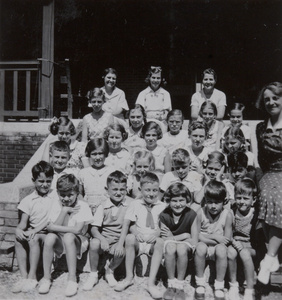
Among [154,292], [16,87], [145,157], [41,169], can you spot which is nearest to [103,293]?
[154,292]

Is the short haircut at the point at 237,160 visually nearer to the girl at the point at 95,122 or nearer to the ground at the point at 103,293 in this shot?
the ground at the point at 103,293

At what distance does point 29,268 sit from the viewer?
383 centimetres

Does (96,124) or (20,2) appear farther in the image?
(20,2)

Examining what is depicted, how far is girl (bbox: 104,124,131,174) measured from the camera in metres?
4.63

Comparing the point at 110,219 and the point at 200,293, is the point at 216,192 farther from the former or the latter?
the point at 110,219

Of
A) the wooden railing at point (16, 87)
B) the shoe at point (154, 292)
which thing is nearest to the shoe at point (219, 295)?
the shoe at point (154, 292)

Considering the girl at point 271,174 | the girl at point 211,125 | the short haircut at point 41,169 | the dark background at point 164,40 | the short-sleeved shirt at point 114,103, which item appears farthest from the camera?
the dark background at point 164,40

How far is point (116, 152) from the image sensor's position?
187 inches

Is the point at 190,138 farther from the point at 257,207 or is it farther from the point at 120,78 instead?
the point at 120,78

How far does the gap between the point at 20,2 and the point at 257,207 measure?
7.75 meters

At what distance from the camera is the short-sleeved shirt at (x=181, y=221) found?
11.8ft

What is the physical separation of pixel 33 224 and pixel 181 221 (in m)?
1.41

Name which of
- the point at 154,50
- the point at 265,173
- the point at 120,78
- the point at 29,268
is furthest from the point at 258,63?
the point at 29,268

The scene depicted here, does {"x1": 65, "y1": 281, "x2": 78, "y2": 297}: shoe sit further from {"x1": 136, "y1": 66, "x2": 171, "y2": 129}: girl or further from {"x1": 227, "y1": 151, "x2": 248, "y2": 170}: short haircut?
{"x1": 136, "y1": 66, "x2": 171, "y2": 129}: girl
